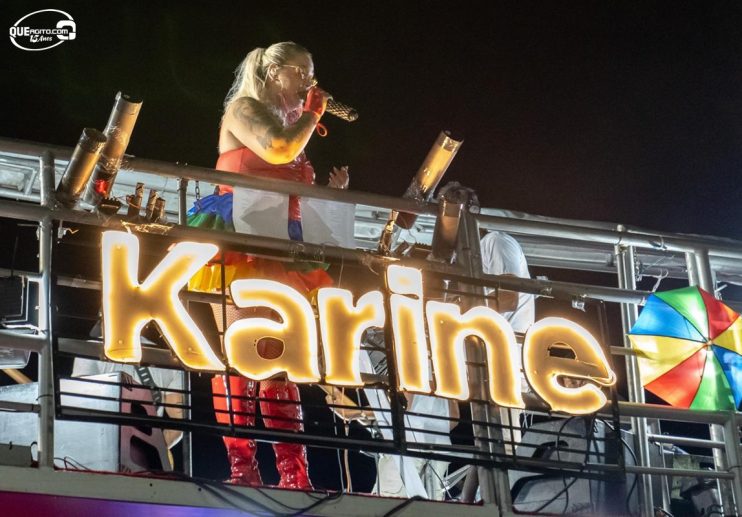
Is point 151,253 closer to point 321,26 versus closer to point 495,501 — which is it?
point 495,501

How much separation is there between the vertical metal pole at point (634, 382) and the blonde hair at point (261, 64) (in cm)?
204

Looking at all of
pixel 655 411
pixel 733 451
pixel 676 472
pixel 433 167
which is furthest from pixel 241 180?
pixel 733 451

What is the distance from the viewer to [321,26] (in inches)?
394

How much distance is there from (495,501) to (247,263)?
1552 millimetres

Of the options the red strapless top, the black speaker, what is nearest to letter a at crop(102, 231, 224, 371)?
the red strapless top

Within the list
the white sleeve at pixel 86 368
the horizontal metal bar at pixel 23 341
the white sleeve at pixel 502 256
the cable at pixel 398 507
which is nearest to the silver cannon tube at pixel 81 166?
the horizontal metal bar at pixel 23 341

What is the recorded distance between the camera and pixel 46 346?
14.6 ft

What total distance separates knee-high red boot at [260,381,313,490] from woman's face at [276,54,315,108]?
143 centimetres

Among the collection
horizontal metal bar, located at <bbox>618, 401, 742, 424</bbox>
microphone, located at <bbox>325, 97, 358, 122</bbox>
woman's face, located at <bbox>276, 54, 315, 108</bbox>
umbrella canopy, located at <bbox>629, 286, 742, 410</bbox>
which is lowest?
horizontal metal bar, located at <bbox>618, 401, 742, 424</bbox>

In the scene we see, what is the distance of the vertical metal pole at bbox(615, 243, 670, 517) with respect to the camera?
217 inches

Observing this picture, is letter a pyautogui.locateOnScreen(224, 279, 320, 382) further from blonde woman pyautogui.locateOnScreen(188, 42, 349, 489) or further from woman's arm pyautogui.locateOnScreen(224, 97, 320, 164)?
woman's arm pyautogui.locateOnScreen(224, 97, 320, 164)

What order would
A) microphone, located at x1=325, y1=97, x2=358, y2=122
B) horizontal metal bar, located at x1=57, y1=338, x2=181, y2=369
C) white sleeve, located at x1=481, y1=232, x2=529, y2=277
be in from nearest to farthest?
horizontal metal bar, located at x1=57, y1=338, x2=181, y2=369
microphone, located at x1=325, y1=97, x2=358, y2=122
white sleeve, located at x1=481, y1=232, x2=529, y2=277

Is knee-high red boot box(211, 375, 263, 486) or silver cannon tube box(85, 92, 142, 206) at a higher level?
silver cannon tube box(85, 92, 142, 206)

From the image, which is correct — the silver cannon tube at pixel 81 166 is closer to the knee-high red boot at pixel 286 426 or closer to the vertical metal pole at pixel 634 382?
the knee-high red boot at pixel 286 426
